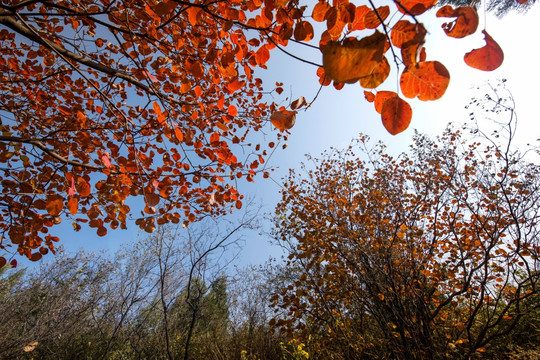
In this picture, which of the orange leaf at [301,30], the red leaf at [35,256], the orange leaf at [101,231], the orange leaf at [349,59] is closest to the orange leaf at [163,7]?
the orange leaf at [301,30]

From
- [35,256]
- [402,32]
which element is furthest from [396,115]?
[35,256]

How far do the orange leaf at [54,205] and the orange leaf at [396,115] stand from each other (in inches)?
91.7

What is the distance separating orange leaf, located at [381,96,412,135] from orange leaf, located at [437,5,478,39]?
23 cm

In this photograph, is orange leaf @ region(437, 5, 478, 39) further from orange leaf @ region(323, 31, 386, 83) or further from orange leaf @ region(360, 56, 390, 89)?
orange leaf @ region(323, 31, 386, 83)

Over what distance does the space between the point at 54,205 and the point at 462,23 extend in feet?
8.71

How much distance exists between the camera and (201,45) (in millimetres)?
2586

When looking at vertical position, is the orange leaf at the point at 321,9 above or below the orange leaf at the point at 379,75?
above

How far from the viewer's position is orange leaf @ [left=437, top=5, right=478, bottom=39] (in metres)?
0.64

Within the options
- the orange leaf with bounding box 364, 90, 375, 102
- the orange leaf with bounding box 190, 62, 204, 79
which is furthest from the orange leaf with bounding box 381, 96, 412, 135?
the orange leaf with bounding box 190, 62, 204, 79

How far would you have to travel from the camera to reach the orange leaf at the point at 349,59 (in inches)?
21.0

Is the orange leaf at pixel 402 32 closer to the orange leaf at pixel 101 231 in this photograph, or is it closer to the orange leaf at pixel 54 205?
the orange leaf at pixel 54 205

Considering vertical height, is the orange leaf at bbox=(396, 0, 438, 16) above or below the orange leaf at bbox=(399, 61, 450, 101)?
above

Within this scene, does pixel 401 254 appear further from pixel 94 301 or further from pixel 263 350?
pixel 94 301

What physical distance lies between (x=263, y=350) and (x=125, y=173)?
6.77 m
